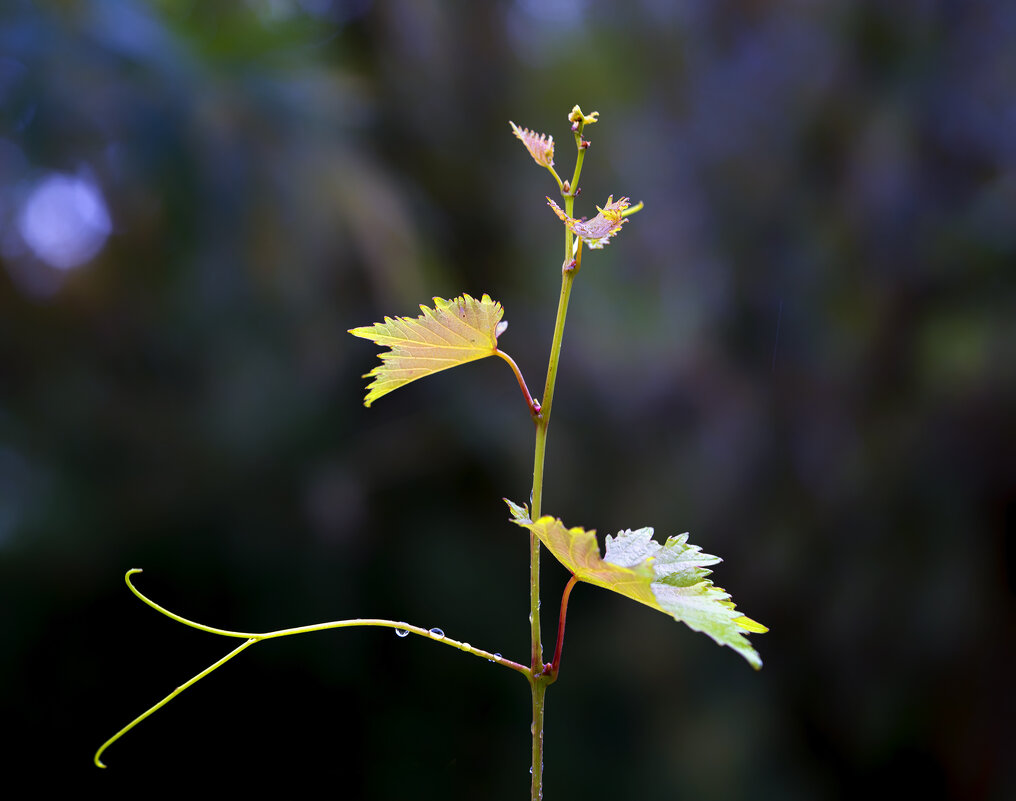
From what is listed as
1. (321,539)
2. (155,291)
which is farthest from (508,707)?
(155,291)

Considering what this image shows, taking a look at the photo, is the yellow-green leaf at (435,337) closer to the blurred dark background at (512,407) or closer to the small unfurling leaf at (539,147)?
the small unfurling leaf at (539,147)

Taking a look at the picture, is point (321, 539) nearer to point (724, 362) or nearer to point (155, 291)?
point (155, 291)

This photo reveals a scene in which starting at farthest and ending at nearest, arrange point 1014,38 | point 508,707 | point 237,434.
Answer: point 508,707, point 237,434, point 1014,38

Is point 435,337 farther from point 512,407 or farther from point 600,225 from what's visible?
point 512,407

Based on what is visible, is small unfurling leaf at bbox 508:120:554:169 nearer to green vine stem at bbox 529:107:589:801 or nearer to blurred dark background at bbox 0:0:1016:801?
green vine stem at bbox 529:107:589:801

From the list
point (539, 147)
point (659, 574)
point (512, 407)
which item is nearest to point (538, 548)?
point (659, 574)

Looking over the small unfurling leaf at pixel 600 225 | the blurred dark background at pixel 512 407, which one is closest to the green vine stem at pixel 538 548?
the small unfurling leaf at pixel 600 225

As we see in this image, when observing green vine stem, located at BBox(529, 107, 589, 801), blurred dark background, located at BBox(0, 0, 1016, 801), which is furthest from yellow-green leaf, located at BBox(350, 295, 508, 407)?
blurred dark background, located at BBox(0, 0, 1016, 801)
